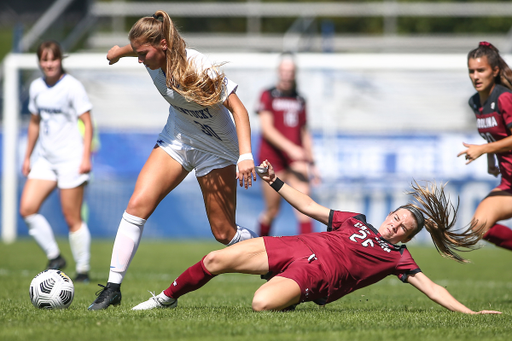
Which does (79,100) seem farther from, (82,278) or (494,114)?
(494,114)

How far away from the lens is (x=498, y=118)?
17.1 ft

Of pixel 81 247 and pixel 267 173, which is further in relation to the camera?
pixel 81 247

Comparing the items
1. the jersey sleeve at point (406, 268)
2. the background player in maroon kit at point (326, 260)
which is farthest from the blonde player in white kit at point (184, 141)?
the jersey sleeve at point (406, 268)

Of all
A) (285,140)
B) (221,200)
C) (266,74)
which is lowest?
(221,200)

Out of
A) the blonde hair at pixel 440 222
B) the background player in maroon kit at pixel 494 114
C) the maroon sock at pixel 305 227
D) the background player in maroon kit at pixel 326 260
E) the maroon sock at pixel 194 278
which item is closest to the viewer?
the background player in maroon kit at pixel 326 260

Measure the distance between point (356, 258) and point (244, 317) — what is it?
3.07 feet

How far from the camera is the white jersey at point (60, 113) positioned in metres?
6.61

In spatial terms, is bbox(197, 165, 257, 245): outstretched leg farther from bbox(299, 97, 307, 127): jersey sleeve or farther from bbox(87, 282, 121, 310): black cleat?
bbox(299, 97, 307, 127): jersey sleeve

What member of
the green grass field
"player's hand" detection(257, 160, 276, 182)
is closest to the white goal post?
the green grass field

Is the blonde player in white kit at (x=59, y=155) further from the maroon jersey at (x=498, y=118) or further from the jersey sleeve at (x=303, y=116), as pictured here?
A: the maroon jersey at (x=498, y=118)

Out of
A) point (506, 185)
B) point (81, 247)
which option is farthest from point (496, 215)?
point (81, 247)

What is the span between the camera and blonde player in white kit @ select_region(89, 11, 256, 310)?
420 cm

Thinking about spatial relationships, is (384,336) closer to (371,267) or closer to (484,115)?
(371,267)

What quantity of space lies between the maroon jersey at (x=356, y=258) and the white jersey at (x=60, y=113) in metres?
3.42
